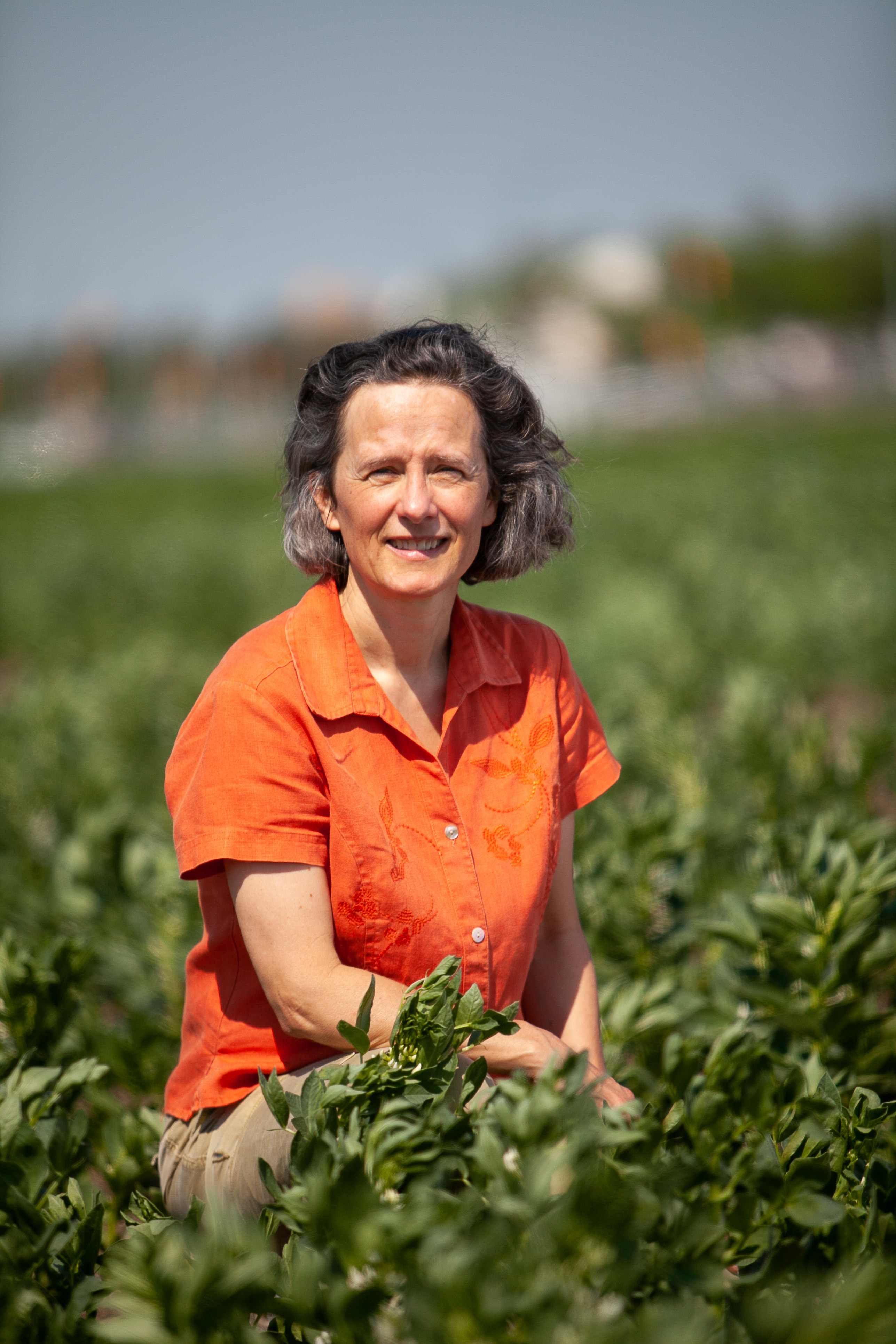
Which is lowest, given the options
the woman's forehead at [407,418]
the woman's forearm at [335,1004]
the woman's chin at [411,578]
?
the woman's forearm at [335,1004]

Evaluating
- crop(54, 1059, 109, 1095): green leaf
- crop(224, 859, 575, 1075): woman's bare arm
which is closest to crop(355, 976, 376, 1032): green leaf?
crop(224, 859, 575, 1075): woman's bare arm

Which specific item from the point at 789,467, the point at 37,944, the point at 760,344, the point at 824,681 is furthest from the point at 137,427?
the point at 37,944

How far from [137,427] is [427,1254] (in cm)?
4121

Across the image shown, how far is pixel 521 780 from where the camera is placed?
2100 millimetres

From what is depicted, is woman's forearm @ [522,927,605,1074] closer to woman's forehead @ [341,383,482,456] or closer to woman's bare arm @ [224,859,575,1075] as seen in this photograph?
woman's bare arm @ [224,859,575,1075]

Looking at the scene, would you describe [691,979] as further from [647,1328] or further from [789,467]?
[789,467]

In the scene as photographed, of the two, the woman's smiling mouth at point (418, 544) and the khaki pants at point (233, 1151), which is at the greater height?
the woman's smiling mouth at point (418, 544)

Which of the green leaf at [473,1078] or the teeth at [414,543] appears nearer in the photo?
the green leaf at [473,1078]

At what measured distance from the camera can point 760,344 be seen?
4584cm

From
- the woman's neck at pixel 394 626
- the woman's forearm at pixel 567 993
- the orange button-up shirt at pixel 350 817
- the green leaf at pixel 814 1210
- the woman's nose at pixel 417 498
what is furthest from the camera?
the woman's forearm at pixel 567 993

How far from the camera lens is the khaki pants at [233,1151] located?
186 centimetres

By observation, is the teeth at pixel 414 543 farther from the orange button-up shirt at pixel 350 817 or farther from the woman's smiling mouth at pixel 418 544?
the orange button-up shirt at pixel 350 817

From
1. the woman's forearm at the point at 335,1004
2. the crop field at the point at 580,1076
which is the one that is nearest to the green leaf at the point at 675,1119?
the crop field at the point at 580,1076

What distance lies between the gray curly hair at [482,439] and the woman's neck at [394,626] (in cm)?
12
